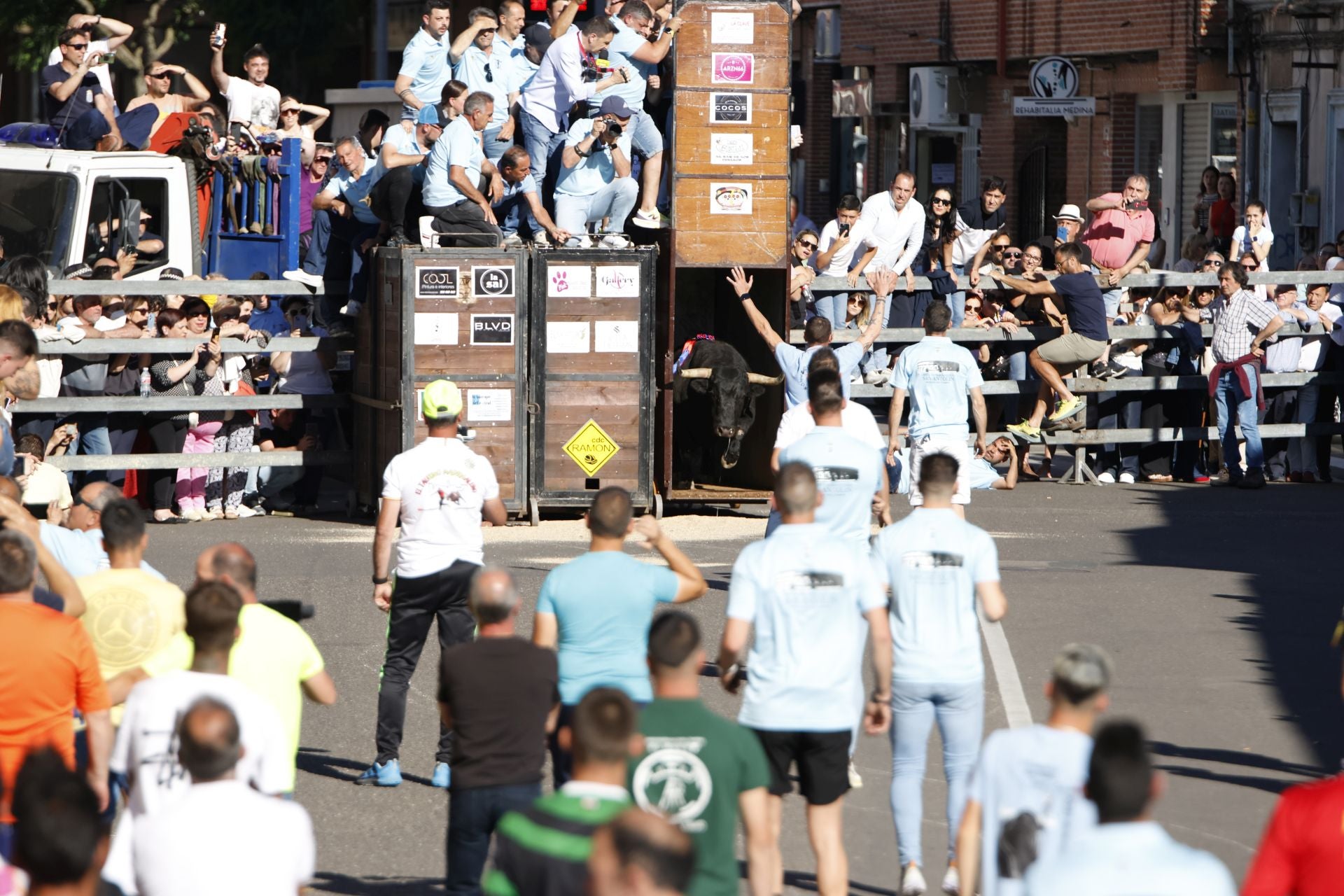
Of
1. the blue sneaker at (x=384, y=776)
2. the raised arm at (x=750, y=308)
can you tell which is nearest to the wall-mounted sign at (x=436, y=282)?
the raised arm at (x=750, y=308)

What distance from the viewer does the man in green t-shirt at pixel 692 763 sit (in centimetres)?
580

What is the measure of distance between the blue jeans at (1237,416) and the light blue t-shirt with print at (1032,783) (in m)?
13.4

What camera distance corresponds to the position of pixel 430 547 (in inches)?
359

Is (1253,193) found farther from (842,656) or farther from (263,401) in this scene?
(842,656)

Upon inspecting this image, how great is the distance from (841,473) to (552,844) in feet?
14.4

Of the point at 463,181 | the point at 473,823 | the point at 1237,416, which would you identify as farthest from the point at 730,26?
the point at 473,823

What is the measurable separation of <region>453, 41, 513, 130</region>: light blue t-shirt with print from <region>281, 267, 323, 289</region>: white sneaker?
6.83 feet

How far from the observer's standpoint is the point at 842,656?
7.18 m

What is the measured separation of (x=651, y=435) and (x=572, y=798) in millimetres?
11198

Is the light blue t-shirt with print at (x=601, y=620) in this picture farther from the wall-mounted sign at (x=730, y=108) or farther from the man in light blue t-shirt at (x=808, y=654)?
the wall-mounted sign at (x=730, y=108)

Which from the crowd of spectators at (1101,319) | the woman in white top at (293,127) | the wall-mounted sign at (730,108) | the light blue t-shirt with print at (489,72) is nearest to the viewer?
the wall-mounted sign at (730,108)

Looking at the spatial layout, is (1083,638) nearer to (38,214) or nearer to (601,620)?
(601,620)

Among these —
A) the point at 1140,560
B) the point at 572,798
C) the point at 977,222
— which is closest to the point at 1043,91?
the point at 977,222

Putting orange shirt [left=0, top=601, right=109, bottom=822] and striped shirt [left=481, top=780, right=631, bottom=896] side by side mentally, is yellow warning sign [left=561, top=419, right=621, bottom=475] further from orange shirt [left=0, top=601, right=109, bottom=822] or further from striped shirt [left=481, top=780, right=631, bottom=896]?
striped shirt [left=481, top=780, right=631, bottom=896]
